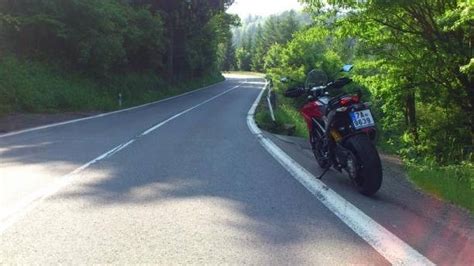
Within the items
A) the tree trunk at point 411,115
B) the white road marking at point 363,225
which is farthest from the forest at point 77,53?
the white road marking at point 363,225

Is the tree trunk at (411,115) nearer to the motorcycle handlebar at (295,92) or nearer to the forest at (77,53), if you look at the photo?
the motorcycle handlebar at (295,92)

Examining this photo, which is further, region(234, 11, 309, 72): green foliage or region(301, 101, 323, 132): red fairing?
region(234, 11, 309, 72): green foliage

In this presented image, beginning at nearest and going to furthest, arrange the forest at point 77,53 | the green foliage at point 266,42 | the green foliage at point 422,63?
1. the green foliage at point 422,63
2. the forest at point 77,53
3. the green foliage at point 266,42

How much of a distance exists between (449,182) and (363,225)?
2.49 meters

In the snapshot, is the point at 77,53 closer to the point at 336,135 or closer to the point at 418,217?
the point at 336,135

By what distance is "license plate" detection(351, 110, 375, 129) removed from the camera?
6.22m

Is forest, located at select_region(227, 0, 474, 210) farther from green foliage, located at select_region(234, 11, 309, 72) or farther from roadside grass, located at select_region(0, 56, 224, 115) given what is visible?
green foliage, located at select_region(234, 11, 309, 72)

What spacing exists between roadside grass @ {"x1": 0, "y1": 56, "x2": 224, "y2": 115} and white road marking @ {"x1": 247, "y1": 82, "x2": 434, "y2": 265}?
13.7m

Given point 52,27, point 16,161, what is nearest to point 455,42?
point 16,161

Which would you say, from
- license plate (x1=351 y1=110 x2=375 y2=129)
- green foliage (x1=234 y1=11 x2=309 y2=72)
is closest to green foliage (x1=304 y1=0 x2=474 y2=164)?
license plate (x1=351 y1=110 x2=375 y2=129)

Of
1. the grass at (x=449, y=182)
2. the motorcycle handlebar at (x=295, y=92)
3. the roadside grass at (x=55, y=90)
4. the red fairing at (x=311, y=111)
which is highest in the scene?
the motorcycle handlebar at (x=295, y=92)

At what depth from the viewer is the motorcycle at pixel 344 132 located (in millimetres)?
5891

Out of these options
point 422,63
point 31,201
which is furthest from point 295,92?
point 31,201

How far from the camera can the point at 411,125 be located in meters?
12.6
